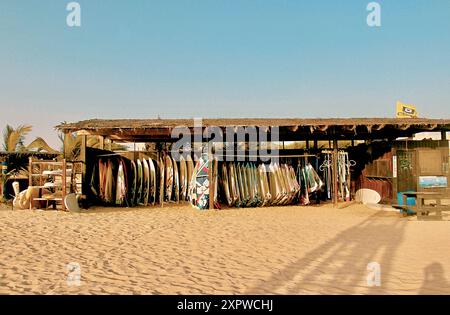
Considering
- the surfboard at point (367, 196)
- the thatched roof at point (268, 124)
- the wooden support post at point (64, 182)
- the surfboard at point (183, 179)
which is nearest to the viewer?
the wooden support post at point (64, 182)

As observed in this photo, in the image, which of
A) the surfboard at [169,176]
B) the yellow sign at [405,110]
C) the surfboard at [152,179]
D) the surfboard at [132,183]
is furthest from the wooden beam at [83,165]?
the yellow sign at [405,110]

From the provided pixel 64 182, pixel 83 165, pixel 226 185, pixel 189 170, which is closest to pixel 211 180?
pixel 226 185

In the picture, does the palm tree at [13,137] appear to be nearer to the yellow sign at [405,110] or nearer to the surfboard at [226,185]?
the surfboard at [226,185]

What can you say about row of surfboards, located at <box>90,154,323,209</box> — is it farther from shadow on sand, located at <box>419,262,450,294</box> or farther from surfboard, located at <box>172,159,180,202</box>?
shadow on sand, located at <box>419,262,450,294</box>

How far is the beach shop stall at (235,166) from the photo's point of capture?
1075 centimetres

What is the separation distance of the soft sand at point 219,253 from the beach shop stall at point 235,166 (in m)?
1.61

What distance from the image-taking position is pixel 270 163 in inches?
465

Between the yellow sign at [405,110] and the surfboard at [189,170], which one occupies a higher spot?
the yellow sign at [405,110]

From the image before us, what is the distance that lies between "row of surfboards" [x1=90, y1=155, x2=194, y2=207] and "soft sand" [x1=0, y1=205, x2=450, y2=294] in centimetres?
165

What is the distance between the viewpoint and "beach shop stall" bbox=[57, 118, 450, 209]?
10.8m

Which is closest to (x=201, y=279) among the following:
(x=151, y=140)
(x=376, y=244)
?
(x=376, y=244)

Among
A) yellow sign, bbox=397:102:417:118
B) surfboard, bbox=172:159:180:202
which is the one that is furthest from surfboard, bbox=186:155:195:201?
yellow sign, bbox=397:102:417:118
